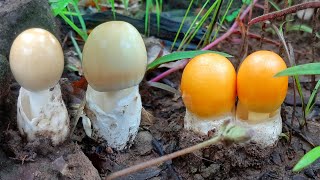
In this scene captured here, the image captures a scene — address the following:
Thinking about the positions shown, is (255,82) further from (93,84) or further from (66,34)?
(66,34)

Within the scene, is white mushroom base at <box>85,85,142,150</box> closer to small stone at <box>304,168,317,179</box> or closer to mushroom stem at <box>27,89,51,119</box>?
mushroom stem at <box>27,89,51,119</box>

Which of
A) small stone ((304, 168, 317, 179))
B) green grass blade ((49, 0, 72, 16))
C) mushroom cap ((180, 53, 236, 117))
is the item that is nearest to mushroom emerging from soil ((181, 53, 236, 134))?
mushroom cap ((180, 53, 236, 117))

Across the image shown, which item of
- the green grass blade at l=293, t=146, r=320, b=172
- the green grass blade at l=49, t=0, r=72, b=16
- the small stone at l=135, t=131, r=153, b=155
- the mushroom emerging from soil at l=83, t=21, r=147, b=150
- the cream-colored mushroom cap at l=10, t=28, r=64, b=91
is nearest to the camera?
the green grass blade at l=293, t=146, r=320, b=172

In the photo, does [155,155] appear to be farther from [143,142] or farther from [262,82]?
[262,82]

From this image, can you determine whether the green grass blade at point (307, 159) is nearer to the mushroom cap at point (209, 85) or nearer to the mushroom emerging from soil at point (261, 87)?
the mushroom emerging from soil at point (261, 87)

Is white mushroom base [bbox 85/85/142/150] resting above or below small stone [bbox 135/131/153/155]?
above

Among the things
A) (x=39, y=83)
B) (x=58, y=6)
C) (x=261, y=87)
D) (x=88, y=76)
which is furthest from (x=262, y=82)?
(x=58, y=6)
